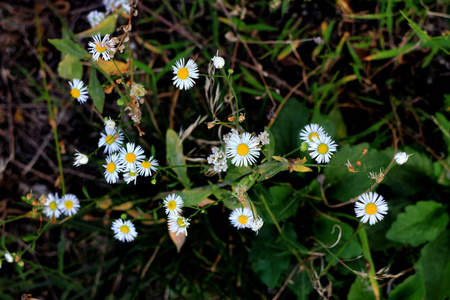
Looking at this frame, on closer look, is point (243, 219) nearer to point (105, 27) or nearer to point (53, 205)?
point (53, 205)

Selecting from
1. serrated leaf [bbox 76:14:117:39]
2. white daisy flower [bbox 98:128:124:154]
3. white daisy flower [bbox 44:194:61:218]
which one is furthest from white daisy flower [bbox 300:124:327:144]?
white daisy flower [bbox 44:194:61:218]

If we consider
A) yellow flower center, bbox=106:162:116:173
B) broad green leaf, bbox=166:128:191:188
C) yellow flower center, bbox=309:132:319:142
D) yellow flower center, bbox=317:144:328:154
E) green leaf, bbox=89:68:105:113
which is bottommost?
yellow flower center, bbox=106:162:116:173

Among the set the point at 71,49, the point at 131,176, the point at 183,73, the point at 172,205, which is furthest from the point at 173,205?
the point at 71,49

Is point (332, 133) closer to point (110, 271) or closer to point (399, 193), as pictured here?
point (399, 193)

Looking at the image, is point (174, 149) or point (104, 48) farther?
point (174, 149)

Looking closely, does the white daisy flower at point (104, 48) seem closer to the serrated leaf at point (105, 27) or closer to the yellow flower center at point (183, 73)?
the yellow flower center at point (183, 73)

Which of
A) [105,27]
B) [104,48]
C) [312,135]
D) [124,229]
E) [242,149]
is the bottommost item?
[124,229]

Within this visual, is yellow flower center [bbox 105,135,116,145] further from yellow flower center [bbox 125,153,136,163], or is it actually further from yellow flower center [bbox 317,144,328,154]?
yellow flower center [bbox 317,144,328,154]

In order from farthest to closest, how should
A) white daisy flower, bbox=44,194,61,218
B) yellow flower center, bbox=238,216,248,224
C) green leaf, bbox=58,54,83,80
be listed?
green leaf, bbox=58,54,83,80 → white daisy flower, bbox=44,194,61,218 → yellow flower center, bbox=238,216,248,224
